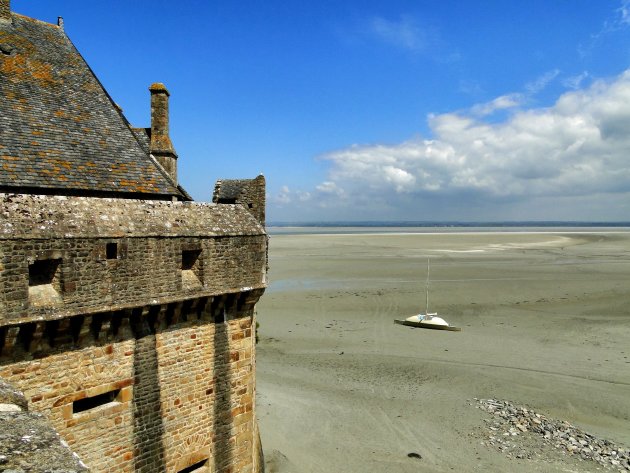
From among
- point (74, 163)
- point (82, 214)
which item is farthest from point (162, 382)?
point (74, 163)

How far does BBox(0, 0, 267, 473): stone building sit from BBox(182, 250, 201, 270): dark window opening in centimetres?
3

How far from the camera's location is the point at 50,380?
20.8 ft

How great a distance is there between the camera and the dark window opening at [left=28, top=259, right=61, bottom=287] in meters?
6.21

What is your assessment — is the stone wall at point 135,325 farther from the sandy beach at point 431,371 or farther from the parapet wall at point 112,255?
the sandy beach at point 431,371

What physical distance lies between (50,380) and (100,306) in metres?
1.17

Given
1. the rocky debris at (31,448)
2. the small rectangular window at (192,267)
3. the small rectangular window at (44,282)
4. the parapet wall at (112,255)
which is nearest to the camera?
the rocky debris at (31,448)

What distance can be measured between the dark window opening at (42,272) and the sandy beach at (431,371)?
30.1ft

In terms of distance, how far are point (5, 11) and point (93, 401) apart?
1056 centimetres

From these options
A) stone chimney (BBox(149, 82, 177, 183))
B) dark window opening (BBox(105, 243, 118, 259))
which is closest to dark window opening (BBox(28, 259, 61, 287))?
dark window opening (BBox(105, 243, 118, 259))

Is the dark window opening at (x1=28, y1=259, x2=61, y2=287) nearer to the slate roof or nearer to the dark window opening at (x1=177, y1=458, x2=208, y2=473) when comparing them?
the slate roof

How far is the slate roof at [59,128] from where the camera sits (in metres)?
8.74

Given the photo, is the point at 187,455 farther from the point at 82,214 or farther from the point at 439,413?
the point at 439,413

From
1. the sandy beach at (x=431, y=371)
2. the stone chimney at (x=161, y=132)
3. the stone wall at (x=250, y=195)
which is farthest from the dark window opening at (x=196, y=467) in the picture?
the stone chimney at (x=161, y=132)

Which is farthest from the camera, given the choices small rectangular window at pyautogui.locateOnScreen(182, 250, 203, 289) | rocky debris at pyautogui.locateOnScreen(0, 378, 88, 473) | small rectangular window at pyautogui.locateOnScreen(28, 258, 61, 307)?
small rectangular window at pyautogui.locateOnScreen(182, 250, 203, 289)
